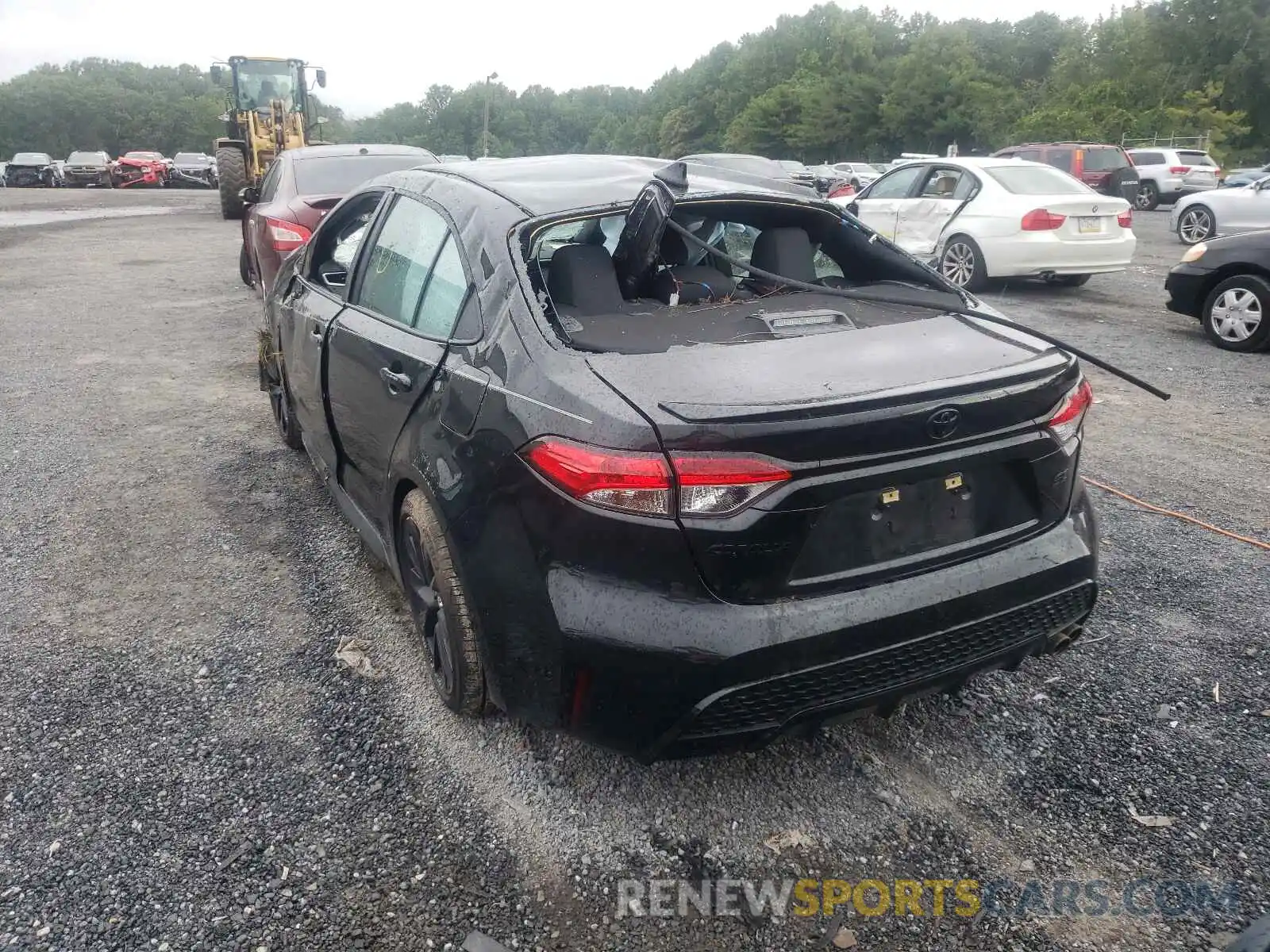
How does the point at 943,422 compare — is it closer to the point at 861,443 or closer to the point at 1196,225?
the point at 861,443

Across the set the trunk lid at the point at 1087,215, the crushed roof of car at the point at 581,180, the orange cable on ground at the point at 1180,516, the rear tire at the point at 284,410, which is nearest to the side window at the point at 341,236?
the crushed roof of car at the point at 581,180

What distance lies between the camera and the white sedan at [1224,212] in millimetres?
13867

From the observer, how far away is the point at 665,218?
9.40 ft

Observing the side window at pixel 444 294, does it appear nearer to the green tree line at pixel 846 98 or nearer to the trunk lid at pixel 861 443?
the trunk lid at pixel 861 443

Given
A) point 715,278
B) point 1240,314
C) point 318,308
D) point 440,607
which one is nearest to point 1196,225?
point 1240,314

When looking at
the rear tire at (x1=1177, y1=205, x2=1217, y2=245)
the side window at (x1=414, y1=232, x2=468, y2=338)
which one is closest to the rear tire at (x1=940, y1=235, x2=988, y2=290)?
the rear tire at (x1=1177, y1=205, x2=1217, y2=245)

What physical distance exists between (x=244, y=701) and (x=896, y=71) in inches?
2901

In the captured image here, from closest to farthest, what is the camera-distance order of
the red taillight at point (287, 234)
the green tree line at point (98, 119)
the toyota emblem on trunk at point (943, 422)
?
1. the toyota emblem on trunk at point (943, 422)
2. the red taillight at point (287, 234)
3. the green tree line at point (98, 119)

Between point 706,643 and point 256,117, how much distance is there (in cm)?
2004

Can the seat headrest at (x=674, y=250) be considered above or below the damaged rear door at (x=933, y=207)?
below

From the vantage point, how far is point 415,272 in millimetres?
3180

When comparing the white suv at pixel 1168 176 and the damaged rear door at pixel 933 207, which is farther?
the white suv at pixel 1168 176

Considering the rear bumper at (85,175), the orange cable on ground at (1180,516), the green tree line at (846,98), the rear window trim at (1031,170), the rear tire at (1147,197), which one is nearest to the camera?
the orange cable on ground at (1180,516)

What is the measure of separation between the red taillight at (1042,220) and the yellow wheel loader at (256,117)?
1313 cm
